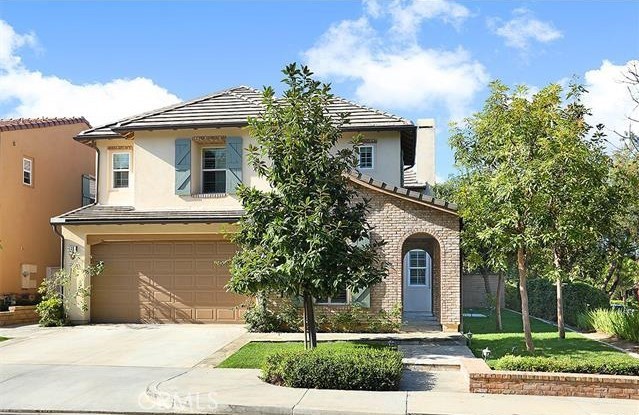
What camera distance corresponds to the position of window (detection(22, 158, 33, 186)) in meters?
21.4

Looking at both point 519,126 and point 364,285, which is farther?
point 519,126

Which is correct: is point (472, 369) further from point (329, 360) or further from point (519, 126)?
point (519, 126)

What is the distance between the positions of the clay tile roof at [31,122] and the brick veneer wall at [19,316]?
6.13 meters

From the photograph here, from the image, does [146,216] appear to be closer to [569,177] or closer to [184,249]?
[184,249]

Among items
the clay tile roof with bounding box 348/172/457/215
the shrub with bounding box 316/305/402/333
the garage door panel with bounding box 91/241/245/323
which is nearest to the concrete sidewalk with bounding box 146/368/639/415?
the shrub with bounding box 316/305/402/333

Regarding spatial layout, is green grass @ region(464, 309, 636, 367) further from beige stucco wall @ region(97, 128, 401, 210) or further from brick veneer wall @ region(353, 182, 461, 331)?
beige stucco wall @ region(97, 128, 401, 210)

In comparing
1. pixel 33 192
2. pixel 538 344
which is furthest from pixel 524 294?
pixel 33 192

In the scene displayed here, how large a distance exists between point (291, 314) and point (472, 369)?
7.17 metres

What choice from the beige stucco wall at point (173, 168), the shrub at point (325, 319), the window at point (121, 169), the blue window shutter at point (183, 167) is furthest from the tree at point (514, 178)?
the window at point (121, 169)

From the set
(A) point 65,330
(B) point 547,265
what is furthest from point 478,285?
(A) point 65,330

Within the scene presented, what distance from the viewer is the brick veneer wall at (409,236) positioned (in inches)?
616

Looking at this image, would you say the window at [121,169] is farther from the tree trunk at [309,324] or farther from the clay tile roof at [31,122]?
the tree trunk at [309,324]

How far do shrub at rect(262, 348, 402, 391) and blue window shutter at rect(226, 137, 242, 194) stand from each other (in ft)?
29.9

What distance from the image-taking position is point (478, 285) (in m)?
28.5
